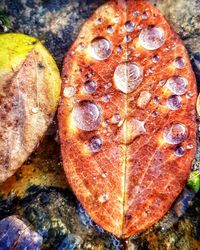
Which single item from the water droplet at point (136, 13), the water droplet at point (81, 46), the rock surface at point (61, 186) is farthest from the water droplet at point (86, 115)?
the water droplet at point (136, 13)

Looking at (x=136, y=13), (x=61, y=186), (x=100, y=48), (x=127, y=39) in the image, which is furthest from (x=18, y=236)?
(x=136, y=13)

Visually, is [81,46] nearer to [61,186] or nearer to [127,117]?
[127,117]

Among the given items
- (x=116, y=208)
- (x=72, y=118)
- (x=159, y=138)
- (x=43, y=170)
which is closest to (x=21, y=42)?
(x=72, y=118)

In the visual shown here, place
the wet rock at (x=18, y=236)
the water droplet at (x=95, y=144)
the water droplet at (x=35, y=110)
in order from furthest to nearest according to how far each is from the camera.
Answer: the water droplet at (x=35, y=110), the water droplet at (x=95, y=144), the wet rock at (x=18, y=236)

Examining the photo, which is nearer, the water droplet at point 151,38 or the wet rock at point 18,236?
the wet rock at point 18,236

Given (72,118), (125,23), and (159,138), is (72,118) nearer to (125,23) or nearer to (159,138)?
(159,138)

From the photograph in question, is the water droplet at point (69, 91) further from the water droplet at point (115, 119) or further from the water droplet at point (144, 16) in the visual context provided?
the water droplet at point (144, 16)
